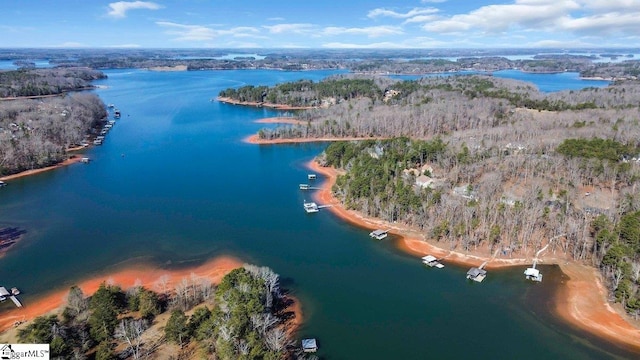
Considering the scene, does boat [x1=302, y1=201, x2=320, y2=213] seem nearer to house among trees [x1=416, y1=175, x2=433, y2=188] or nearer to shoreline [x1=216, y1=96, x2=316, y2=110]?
house among trees [x1=416, y1=175, x2=433, y2=188]

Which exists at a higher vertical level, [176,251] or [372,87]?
[372,87]

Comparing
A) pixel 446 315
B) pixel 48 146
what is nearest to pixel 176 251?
pixel 446 315

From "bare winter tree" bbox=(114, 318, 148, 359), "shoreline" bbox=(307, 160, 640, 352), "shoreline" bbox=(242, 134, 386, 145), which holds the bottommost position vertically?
"shoreline" bbox=(307, 160, 640, 352)

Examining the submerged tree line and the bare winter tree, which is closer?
the bare winter tree

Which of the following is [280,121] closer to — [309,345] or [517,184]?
[517,184]

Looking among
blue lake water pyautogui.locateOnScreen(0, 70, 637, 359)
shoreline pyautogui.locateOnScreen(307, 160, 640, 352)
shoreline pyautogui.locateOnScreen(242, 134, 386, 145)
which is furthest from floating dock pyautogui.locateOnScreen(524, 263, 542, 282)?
shoreline pyautogui.locateOnScreen(242, 134, 386, 145)

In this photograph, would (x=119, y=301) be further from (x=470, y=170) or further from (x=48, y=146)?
(x=48, y=146)


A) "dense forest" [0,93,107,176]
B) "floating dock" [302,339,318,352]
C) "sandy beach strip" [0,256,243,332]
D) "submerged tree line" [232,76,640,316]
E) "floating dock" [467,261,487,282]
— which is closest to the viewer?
"floating dock" [302,339,318,352]
